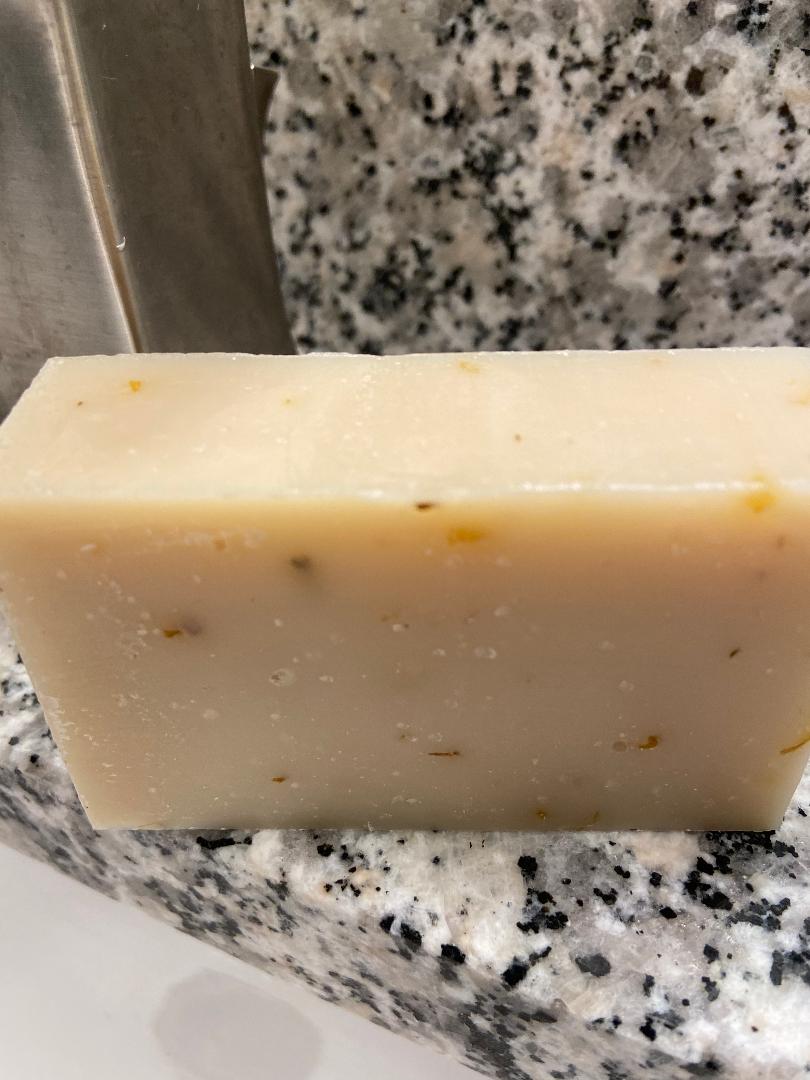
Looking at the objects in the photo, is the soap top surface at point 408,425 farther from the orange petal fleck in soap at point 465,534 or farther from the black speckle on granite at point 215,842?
the black speckle on granite at point 215,842

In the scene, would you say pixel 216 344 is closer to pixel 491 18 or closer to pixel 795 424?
pixel 491 18

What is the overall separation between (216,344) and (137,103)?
277 mm

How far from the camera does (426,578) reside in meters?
0.58

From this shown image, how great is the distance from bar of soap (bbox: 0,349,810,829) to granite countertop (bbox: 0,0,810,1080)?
66mm

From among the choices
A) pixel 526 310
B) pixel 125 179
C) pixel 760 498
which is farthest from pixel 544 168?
pixel 760 498

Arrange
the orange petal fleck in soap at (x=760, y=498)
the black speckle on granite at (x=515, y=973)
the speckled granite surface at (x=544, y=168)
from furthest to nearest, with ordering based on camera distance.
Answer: the speckled granite surface at (x=544, y=168) → the black speckle on granite at (x=515, y=973) → the orange petal fleck in soap at (x=760, y=498)

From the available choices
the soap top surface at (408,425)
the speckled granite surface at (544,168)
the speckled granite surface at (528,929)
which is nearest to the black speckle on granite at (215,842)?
the speckled granite surface at (528,929)

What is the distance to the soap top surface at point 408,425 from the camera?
562 millimetres

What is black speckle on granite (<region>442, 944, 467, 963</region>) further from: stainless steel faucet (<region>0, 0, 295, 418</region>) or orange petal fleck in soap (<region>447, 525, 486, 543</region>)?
stainless steel faucet (<region>0, 0, 295, 418</region>)

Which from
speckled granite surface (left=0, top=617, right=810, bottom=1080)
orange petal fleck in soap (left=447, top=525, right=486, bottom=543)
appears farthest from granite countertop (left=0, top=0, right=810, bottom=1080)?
orange petal fleck in soap (left=447, top=525, right=486, bottom=543)

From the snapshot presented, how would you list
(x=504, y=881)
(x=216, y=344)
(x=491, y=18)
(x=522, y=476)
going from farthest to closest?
1. (x=216, y=344)
2. (x=491, y=18)
3. (x=504, y=881)
4. (x=522, y=476)

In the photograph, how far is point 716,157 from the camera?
91cm

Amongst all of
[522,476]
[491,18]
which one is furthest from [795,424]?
[491,18]

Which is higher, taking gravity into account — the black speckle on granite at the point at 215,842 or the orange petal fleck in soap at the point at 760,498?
the orange petal fleck in soap at the point at 760,498
